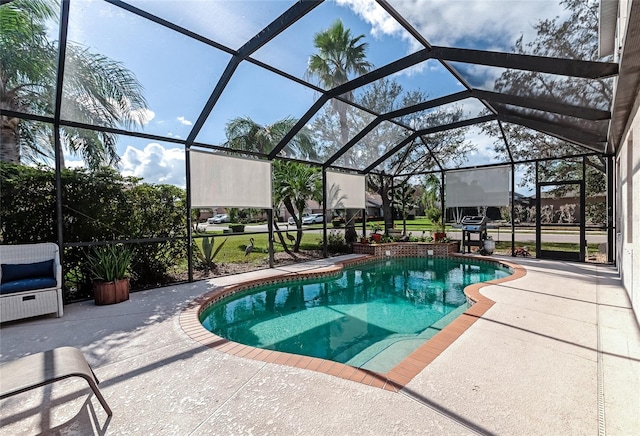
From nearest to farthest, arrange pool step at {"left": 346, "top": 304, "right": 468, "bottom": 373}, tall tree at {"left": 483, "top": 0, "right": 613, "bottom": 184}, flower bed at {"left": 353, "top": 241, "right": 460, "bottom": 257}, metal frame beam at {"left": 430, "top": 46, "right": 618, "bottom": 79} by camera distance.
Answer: tall tree at {"left": 483, "top": 0, "right": 613, "bottom": 184}, metal frame beam at {"left": 430, "top": 46, "right": 618, "bottom": 79}, pool step at {"left": 346, "top": 304, "right": 468, "bottom": 373}, flower bed at {"left": 353, "top": 241, "right": 460, "bottom": 257}

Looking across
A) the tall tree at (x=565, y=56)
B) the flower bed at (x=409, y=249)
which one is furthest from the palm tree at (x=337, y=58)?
the flower bed at (x=409, y=249)

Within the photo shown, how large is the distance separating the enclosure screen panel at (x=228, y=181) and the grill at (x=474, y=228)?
24.1 ft

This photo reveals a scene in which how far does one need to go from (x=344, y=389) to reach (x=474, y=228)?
1026 centimetres

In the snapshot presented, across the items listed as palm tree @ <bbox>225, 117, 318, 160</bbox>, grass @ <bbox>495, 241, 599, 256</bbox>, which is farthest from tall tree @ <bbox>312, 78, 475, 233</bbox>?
grass @ <bbox>495, 241, 599, 256</bbox>

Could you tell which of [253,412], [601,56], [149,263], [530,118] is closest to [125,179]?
[149,263]

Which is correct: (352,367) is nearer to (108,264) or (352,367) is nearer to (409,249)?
(108,264)

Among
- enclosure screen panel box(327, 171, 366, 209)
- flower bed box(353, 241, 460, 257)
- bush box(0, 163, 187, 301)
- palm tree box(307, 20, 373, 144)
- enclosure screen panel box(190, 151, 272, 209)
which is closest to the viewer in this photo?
bush box(0, 163, 187, 301)

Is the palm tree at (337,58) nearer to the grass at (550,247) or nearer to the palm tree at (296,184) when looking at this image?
the palm tree at (296,184)

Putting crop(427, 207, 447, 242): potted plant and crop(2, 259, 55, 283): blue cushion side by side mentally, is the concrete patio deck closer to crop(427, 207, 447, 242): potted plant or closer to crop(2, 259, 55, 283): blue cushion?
crop(2, 259, 55, 283): blue cushion

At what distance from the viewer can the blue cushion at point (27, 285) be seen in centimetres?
464

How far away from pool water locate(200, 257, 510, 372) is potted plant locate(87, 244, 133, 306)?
1662mm

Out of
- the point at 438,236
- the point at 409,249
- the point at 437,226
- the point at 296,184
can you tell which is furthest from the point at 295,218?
the point at 437,226

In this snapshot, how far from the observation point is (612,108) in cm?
468

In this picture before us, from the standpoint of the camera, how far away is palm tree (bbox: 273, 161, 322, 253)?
39.2ft
